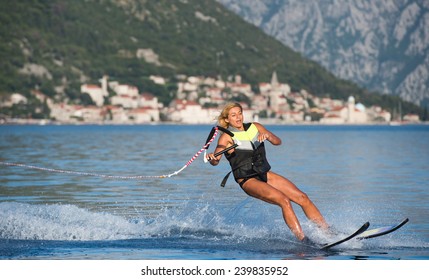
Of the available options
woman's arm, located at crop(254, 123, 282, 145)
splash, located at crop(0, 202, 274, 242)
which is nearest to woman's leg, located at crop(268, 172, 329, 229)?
woman's arm, located at crop(254, 123, 282, 145)

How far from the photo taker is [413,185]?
2767 cm

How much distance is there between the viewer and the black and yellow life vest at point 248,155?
47.1 ft

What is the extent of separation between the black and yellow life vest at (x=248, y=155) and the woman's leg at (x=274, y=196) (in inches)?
6.3

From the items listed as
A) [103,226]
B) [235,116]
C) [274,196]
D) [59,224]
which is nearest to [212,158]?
[235,116]

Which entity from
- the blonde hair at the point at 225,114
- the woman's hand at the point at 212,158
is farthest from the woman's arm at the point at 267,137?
the woman's hand at the point at 212,158

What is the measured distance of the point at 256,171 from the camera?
568 inches

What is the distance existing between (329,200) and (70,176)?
10.8m

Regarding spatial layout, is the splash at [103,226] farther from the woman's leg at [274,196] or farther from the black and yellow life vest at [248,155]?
the black and yellow life vest at [248,155]

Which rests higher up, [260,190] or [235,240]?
[260,190]

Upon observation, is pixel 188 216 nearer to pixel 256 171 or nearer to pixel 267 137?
pixel 256 171
